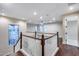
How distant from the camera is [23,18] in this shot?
71.2 inches

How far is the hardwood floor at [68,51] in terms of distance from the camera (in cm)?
169

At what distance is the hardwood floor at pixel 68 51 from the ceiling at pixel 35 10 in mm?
532

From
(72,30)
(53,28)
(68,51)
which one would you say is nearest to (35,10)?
(53,28)

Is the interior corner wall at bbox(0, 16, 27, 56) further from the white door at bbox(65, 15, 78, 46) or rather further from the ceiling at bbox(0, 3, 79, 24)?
the white door at bbox(65, 15, 78, 46)

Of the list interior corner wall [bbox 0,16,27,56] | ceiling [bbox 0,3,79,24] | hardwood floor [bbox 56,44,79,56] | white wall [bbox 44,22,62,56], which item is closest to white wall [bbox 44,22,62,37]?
white wall [bbox 44,22,62,56]

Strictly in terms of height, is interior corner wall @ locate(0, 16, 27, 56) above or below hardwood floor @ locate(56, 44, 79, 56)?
above

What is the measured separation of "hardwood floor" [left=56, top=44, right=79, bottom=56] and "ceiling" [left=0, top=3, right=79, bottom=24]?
0.53m

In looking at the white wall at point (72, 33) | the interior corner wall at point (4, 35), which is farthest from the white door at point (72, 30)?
the interior corner wall at point (4, 35)

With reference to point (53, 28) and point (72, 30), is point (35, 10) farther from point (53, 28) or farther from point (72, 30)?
point (72, 30)

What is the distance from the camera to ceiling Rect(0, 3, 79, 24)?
1.70 meters

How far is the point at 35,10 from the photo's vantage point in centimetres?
176

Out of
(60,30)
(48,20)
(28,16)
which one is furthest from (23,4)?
(60,30)

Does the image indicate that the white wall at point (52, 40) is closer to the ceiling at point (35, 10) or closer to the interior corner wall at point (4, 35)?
the ceiling at point (35, 10)

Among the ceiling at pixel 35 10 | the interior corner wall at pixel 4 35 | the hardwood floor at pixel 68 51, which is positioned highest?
the ceiling at pixel 35 10
